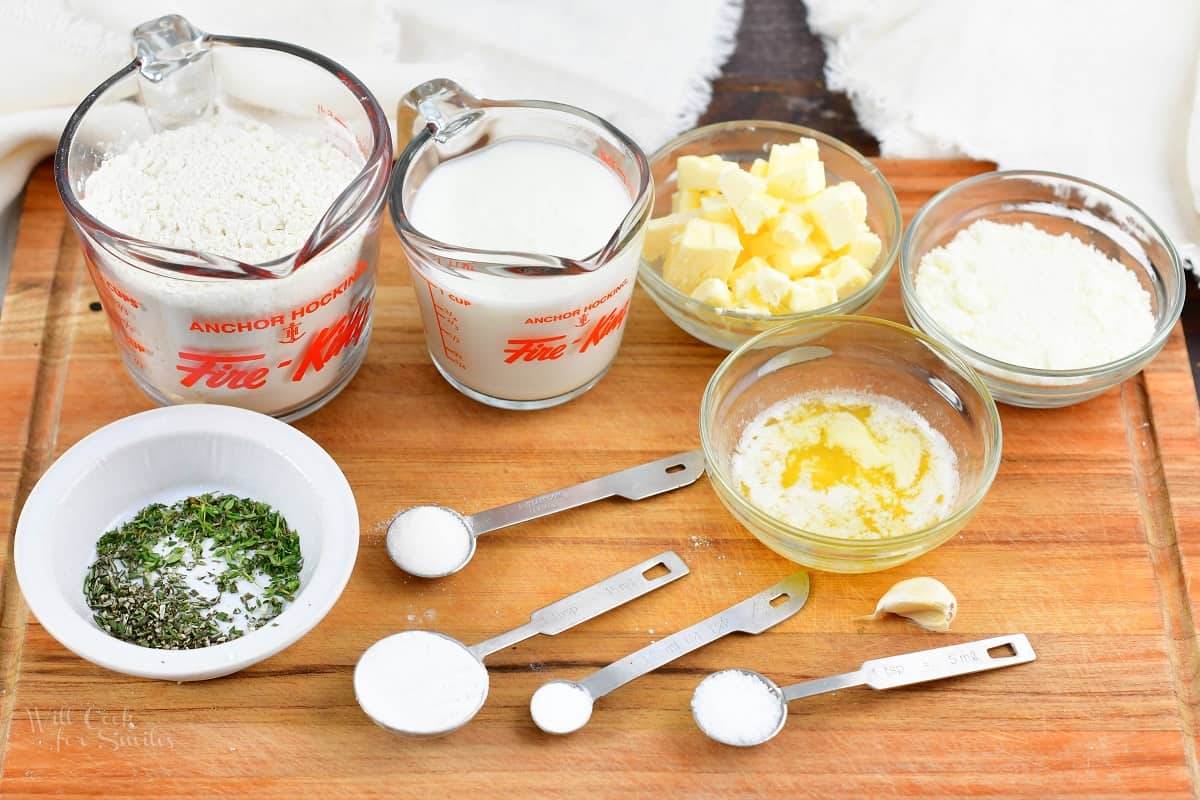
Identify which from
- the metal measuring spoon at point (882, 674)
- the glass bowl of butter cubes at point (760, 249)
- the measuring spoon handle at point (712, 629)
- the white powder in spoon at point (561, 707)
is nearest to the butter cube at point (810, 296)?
the glass bowl of butter cubes at point (760, 249)

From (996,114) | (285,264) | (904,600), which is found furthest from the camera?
(996,114)

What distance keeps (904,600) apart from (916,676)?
0.10 metres

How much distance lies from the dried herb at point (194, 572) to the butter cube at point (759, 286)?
0.71 metres

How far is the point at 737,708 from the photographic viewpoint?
155cm

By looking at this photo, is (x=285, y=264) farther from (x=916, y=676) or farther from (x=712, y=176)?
(x=916, y=676)

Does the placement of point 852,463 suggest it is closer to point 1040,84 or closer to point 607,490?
point 607,490

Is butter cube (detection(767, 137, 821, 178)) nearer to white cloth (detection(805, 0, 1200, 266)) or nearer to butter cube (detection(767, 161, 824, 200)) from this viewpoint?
butter cube (detection(767, 161, 824, 200))

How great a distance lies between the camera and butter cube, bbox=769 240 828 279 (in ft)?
6.10

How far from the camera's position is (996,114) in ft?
7.49

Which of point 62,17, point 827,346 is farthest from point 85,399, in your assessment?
point 827,346

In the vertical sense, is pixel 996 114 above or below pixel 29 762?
above

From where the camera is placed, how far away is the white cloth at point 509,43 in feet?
7.20

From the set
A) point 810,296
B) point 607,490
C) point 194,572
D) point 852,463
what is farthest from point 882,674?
point 194,572

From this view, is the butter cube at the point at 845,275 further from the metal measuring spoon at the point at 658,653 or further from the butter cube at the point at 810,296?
the metal measuring spoon at the point at 658,653
